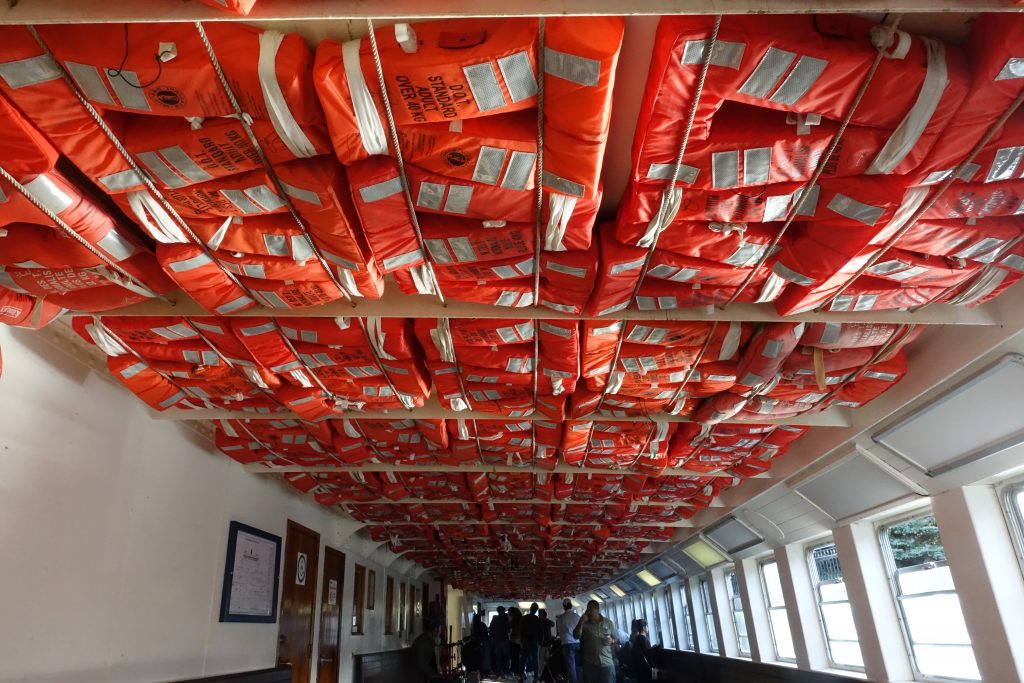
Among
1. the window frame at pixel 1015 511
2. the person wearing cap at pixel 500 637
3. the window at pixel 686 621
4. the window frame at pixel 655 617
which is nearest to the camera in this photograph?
the window frame at pixel 1015 511

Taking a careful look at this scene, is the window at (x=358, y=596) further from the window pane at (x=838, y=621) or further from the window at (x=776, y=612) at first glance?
the window pane at (x=838, y=621)

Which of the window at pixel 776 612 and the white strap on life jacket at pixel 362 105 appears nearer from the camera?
the white strap on life jacket at pixel 362 105

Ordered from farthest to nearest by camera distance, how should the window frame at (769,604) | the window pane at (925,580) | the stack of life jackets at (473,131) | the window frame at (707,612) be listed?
the window frame at (707,612) → the window frame at (769,604) → the window pane at (925,580) → the stack of life jackets at (473,131)

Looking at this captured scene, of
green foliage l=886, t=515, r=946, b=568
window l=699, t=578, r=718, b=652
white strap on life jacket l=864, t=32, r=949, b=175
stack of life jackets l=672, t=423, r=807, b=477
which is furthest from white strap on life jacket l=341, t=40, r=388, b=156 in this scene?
window l=699, t=578, r=718, b=652

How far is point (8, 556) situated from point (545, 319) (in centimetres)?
339

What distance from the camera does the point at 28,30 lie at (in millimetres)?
1853

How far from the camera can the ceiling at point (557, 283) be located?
2023mm

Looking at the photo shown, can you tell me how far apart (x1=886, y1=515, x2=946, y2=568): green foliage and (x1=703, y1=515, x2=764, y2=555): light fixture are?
2932 millimetres

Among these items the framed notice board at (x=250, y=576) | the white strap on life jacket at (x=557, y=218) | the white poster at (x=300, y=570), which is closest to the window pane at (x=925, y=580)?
the white strap on life jacket at (x=557, y=218)

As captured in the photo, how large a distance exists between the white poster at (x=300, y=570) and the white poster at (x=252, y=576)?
922 mm

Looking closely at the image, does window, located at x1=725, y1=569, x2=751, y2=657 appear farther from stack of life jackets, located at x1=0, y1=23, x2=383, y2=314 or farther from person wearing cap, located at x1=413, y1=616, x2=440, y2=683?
stack of life jackets, located at x1=0, y1=23, x2=383, y2=314

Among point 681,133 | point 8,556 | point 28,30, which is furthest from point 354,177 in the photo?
point 8,556

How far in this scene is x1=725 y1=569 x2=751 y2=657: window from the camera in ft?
39.9

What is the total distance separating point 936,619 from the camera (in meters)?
6.04
